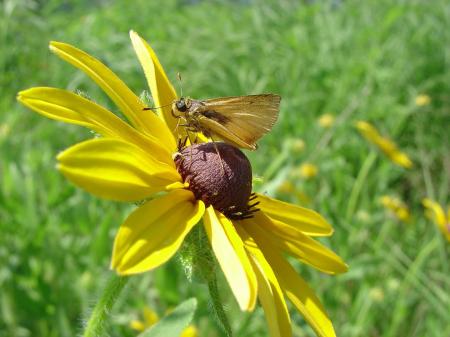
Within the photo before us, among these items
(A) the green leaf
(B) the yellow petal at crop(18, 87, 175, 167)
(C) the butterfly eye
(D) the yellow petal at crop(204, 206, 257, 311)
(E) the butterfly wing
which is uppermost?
(B) the yellow petal at crop(18, 87, 175, 167)

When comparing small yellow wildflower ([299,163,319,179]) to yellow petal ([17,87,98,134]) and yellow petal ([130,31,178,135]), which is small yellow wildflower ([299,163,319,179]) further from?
yellow petal ([17,87,98,134])

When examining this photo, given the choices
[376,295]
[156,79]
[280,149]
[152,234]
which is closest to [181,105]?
[156,79]

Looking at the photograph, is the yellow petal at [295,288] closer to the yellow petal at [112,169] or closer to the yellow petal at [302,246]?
the yellow petal at [302,246]

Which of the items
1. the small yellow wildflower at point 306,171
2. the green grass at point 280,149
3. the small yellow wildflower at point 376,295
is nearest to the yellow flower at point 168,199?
the green grass at point 280,149

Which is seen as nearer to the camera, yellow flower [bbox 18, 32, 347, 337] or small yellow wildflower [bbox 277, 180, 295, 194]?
yellow flower [bbox 18, 32, 347, 337]

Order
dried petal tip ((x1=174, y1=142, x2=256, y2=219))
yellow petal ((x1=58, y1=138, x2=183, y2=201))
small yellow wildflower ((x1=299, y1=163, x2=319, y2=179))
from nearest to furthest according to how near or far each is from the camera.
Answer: yellow petal ((x1=58, y1=138, x2=183, y2=201)) → dried petal tip ((x1=174, y1=142, x2=256, y2=219)) → small yellow wildflower ((x1=299, y1=163, x2=319, y2=179))

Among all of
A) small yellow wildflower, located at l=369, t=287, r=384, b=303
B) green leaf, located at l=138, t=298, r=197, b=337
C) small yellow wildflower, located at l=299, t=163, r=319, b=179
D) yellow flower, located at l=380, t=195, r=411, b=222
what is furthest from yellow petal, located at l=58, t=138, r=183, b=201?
yellow flower, located at l=380, t=195, r=411, b=222

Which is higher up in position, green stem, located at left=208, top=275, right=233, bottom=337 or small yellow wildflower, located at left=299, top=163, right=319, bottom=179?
green stem, located at left=208, top=275, right=233, bottom=337

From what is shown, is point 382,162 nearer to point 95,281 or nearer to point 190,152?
point 95,281
